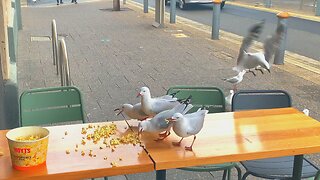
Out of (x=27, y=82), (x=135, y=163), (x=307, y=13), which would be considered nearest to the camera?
(x=135, y=163)

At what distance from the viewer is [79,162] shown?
7.14 feet

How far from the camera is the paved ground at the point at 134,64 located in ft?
20.4

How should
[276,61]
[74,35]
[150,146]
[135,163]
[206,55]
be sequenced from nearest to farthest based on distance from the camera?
[135,163] < [150,146] < [276,61] < [206,55] < [74,35]

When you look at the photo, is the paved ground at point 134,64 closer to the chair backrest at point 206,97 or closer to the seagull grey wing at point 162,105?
the chair backrest at point 206,97

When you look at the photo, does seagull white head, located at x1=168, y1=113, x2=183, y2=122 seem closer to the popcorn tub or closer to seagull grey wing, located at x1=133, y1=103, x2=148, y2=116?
seagull grey wing, located at x1=133, y1=103, x2=148, y2=116

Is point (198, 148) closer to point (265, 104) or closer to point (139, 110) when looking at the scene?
point (139, 110)

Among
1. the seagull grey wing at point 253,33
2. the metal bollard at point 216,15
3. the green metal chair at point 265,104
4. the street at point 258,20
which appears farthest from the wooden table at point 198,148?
the metal bollard at point 216,15

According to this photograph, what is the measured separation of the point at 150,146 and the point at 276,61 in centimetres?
633

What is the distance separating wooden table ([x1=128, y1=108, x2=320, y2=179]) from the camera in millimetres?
2264

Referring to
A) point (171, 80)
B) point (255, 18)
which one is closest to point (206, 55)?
point (171, 80)

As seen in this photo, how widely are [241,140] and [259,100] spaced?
990 mm

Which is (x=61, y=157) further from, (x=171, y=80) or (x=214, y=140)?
(x=171, y=80)

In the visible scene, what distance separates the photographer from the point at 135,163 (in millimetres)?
2166

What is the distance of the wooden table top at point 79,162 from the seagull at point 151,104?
227 millimetres
